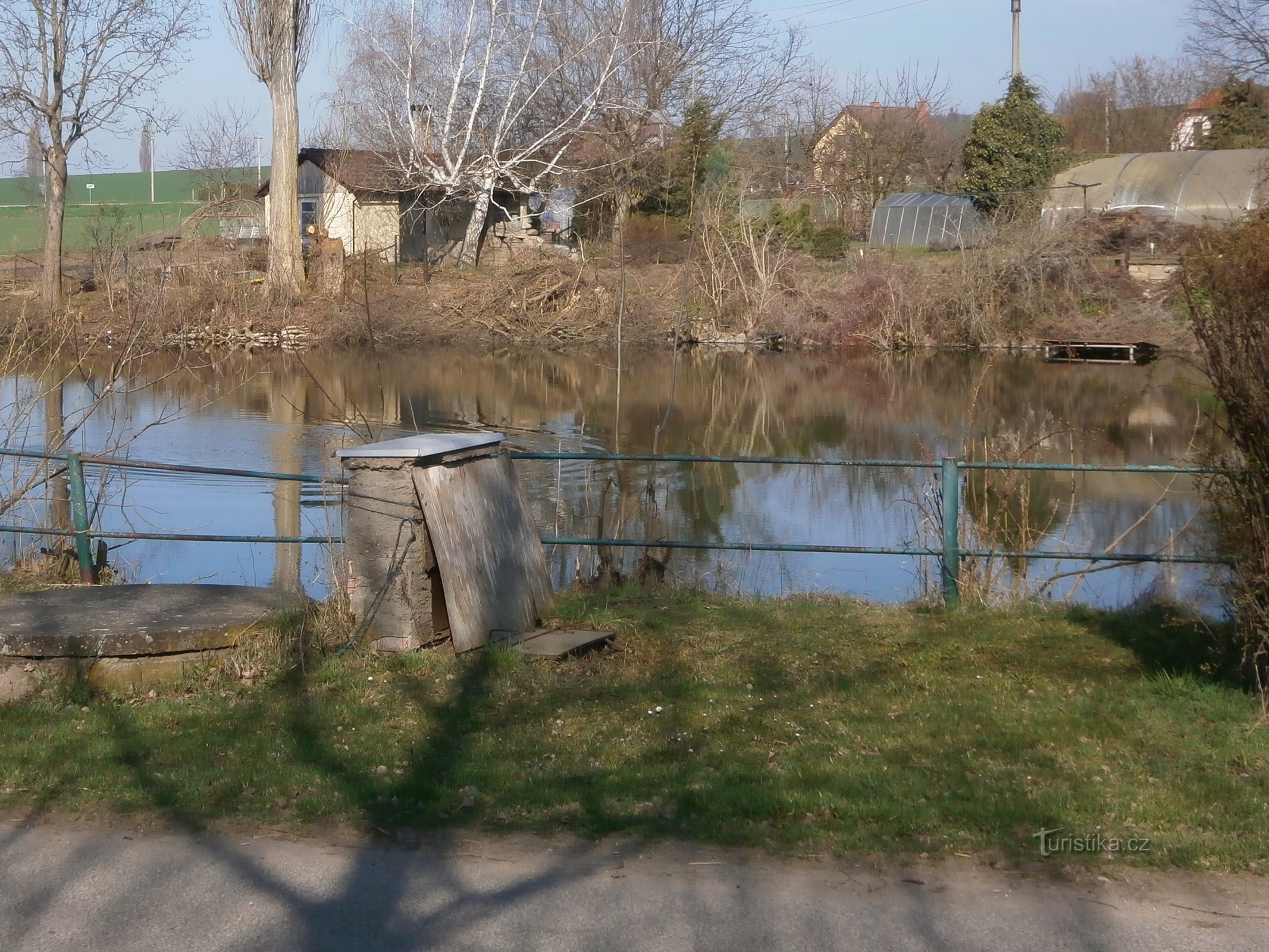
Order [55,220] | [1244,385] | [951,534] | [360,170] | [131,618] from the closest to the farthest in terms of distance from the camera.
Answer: [1244,385]
[131,618]
[951,534]
[55,220]
[360,170]

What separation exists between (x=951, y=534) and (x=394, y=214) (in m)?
42.4

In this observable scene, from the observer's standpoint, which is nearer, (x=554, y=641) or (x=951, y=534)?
(x=554, y=641)

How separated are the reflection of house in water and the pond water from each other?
475 inches

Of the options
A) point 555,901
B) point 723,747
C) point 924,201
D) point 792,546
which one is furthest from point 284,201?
point 555,901

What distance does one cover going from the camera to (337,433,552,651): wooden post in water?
709 cm

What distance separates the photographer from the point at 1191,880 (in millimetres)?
4480

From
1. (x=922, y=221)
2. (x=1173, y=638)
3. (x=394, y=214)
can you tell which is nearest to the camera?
(x=1173, y=638)

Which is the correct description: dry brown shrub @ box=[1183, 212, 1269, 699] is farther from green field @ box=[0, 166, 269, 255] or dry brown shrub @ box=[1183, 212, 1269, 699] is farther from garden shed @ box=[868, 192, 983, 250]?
garden shed @ box=[868, 192, 983, 250]

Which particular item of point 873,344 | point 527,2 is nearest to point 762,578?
point 873,344

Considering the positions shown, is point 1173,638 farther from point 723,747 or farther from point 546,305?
point 546,305

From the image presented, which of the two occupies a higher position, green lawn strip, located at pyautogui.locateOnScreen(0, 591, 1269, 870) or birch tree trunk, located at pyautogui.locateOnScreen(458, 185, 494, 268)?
birch tree trunk, located at pyautogui.locateOnScreen(458, 185, 494, 268)

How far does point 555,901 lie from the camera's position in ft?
14.1

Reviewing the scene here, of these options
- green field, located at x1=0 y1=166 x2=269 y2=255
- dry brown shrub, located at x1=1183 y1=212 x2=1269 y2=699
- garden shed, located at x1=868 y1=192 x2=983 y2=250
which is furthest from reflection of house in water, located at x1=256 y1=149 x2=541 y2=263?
dry brown shrub, located at x1=1183 y1=212 x2=1269 y2=699

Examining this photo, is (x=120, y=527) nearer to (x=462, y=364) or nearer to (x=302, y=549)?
(x=302, y=549)
